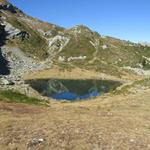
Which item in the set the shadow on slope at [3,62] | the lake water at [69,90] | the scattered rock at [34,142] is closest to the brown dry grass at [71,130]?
the scattered rock at [34,142]

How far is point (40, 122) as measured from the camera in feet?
96.2

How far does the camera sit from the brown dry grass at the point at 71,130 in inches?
930

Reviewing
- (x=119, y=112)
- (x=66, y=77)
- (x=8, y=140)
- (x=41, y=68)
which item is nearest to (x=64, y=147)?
(x=8, y=140)

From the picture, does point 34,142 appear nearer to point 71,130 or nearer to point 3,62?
point 71,130

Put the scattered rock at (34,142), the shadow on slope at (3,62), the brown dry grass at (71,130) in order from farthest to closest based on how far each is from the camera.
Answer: the shadow on slope at (3,62) < the brown dry grass at (71,130) < the scattered rock at (34,142)

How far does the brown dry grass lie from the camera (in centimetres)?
2361

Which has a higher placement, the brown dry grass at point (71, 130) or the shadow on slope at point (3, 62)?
the shadow on slope at point (3, 62)

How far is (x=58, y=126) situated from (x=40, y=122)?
2212mm

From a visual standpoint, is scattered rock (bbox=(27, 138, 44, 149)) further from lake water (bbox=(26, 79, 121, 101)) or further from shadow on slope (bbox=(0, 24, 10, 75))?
shadow on slope (bbox=(0, 24, 10, 75))

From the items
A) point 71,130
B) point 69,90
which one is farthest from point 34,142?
point 69,90

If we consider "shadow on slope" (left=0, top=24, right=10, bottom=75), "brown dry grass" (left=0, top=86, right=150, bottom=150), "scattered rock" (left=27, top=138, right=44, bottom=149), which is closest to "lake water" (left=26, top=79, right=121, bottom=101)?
"shadow on slope" (left=0, top=24, right=10, bottom=75)

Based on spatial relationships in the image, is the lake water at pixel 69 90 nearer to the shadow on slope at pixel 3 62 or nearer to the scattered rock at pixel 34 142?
the shadow on slope at pixel 3 62

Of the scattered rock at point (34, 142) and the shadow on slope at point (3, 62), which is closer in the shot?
the scattered rock at point (34, 142)

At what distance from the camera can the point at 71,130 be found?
2672 cm
